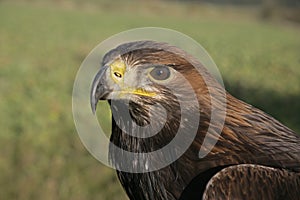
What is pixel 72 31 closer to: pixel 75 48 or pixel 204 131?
pixel 75 48

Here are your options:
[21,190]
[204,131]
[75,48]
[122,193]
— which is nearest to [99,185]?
[122,193]

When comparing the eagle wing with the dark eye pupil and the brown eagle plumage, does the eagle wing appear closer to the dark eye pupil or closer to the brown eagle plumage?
the brown eagle plumage

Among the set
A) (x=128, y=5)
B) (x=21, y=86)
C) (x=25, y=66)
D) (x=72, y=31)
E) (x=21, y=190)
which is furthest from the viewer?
(x=128, y=5)

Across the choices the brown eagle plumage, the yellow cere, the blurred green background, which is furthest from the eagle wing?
the blurred green background

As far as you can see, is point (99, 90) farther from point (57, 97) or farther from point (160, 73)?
point (57, 97)

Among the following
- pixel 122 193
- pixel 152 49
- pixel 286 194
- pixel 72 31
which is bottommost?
pixel 122 193

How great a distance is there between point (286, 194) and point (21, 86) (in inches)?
484

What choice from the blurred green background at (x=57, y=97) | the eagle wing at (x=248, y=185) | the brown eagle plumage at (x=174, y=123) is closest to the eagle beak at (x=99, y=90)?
the brown eagle plumage at (x=174, y=123)

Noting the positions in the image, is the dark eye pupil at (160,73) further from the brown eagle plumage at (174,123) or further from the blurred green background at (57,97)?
the blurred green background at (57,97)

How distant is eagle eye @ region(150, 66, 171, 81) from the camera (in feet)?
11.5

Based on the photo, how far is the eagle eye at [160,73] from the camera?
3.50 meters

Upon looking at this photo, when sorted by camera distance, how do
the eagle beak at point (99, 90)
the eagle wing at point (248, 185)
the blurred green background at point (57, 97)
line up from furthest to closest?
the blurred green background at point (57, 97)
the eagle beak at point (99, 90)
the eagle wing at point (248, 185)

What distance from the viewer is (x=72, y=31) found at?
125ft

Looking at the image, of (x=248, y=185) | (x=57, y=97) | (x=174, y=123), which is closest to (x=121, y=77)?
(x=174, y=123)
